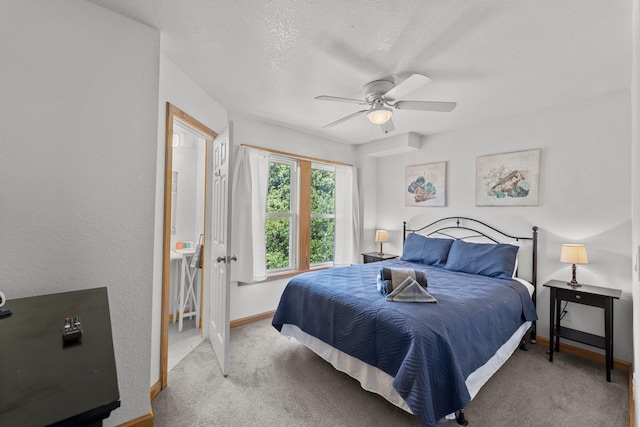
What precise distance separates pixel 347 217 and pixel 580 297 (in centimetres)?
292

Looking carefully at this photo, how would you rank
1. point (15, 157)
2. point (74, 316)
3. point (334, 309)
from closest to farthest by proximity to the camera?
point (74, 316) < point (15, 157) < point (334, 309)

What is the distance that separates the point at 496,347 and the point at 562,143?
230 cm

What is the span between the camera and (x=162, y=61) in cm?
211

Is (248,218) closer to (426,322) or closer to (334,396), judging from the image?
(334,396)

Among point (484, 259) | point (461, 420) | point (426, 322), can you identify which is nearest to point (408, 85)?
point (426, 322)

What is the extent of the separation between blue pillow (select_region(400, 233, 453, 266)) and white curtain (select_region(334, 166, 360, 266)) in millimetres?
956

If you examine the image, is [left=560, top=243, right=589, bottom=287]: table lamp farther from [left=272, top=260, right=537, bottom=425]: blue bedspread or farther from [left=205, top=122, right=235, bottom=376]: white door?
[left=205, top=122, right=235, bottom=376]: white door

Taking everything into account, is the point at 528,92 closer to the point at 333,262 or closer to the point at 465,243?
the point at 465,243

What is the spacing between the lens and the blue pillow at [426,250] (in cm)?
353

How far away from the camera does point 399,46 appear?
6.43 feet

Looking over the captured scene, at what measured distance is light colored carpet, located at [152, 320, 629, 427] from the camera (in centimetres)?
189

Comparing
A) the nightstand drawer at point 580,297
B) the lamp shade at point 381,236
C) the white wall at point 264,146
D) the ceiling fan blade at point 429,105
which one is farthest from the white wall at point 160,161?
the nightstand drawer at point 580,297

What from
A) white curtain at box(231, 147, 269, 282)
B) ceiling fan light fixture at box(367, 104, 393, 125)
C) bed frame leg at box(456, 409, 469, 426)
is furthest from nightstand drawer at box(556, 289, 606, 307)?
white curtain at box(231, 147, 269, 282)

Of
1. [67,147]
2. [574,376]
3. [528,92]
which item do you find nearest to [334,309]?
[67,147]
